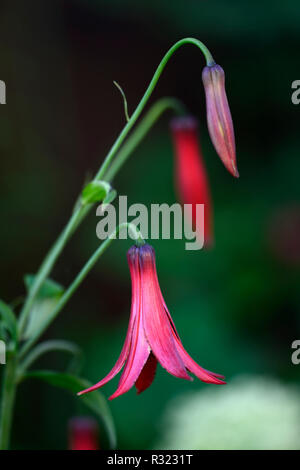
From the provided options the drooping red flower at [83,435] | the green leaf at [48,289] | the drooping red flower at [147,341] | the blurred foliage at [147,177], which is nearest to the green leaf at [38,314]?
the green leaf at [48,289]

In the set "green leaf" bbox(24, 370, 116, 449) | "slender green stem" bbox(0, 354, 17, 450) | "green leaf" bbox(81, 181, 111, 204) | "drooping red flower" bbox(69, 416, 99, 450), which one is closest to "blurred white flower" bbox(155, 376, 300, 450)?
"drooping red flower" bbox(69, 416, 99, 450)

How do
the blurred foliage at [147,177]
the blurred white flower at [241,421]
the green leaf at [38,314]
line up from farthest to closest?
1. the blurred foliage at [147,177]
2. the blurred white flower at [241,421]
3. the green leaf at [38,314]

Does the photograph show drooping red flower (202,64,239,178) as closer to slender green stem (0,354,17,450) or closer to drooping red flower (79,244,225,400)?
drooping red flower (79,244,225,400)

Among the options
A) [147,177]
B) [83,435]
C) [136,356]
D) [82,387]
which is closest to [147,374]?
[136,356]

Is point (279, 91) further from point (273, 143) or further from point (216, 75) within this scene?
point (216, 75)

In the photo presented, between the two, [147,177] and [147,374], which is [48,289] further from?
[147,177]

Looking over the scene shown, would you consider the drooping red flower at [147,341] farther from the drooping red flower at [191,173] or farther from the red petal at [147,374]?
the drooping red flower at [191,173]
